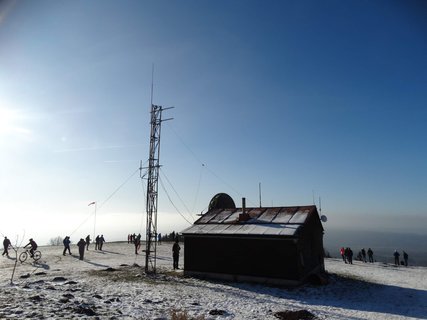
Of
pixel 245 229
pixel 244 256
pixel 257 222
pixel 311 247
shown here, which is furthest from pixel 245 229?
pixel 311 247

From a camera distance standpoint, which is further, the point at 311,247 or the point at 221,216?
the point at 221,216

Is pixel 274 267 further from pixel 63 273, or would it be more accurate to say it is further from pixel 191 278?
pixel 63 273

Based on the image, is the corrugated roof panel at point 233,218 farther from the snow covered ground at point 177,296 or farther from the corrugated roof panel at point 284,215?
the snow covered ground at point 177,296

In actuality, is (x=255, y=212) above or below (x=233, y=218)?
above

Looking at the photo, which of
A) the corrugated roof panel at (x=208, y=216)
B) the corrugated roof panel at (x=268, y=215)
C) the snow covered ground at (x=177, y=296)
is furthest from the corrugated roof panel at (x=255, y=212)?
the snow covered ground at (x=177, y=296)

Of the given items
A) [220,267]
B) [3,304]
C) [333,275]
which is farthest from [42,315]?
[333,275]

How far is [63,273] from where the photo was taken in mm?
22281

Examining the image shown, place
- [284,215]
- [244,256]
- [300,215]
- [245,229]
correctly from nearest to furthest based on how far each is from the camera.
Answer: [244,256]
[245,229]
[300,215]
[284,215]

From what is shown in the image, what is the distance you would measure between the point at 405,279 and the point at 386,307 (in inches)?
442

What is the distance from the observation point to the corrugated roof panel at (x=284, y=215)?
2357 centimetres

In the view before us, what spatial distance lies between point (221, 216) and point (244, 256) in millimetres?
5334

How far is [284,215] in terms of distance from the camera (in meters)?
24.4

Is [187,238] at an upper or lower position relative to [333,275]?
upper

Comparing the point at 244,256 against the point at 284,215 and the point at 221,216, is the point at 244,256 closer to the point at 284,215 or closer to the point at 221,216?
the point at 284,215
